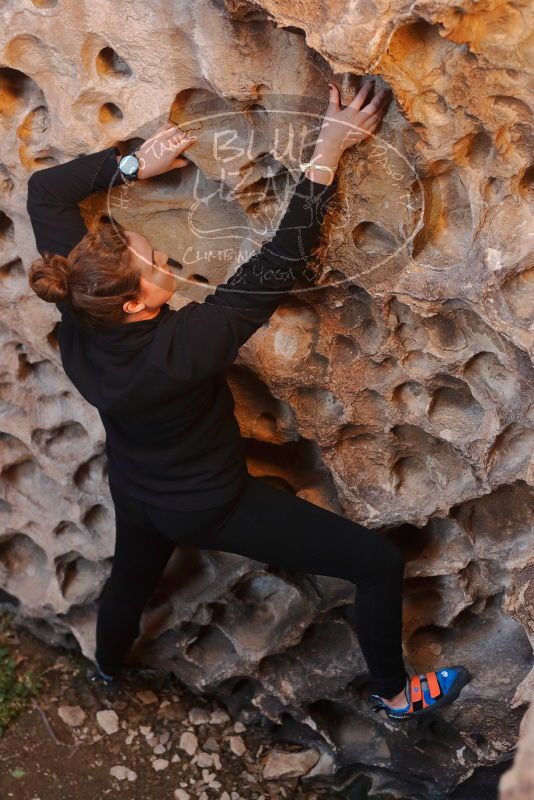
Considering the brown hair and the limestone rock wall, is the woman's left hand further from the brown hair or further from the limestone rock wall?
the brown hair

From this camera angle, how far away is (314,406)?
2.57m

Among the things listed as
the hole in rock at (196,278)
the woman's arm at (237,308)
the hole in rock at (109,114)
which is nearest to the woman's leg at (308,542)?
the woman's arm at (237,308)

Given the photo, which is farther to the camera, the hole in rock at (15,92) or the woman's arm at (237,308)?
the hole in rock at (15,92)

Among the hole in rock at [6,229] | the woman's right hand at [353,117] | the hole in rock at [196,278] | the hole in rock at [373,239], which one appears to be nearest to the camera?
the woman's right hand at [353,117]

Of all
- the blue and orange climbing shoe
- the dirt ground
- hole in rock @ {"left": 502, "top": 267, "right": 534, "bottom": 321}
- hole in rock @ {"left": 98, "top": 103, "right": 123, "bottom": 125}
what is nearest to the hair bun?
hole in rock @ {"left": 98, "top": 103, "right": 123, "bottom": 125}

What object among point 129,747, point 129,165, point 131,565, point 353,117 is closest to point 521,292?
point 353,117

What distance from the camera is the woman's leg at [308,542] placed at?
2.39m

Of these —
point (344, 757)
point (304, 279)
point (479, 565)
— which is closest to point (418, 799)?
point (344, 757)

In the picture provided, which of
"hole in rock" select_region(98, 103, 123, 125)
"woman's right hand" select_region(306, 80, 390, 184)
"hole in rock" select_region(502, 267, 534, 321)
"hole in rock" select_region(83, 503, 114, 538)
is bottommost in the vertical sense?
"hole in rock" select_region(83, 503, 114, 538)

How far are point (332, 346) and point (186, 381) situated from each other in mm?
468

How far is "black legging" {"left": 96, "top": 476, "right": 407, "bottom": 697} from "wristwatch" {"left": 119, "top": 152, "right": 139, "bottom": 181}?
2.43 feet

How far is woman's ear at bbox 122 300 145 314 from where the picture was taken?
2.11 metres

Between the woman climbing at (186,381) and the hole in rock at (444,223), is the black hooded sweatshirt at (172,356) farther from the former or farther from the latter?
the hole in rock at (444,223)

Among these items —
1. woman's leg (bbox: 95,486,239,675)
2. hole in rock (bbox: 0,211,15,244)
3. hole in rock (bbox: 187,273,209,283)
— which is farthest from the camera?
hole in rock (bbox: 0,211,15,244)
